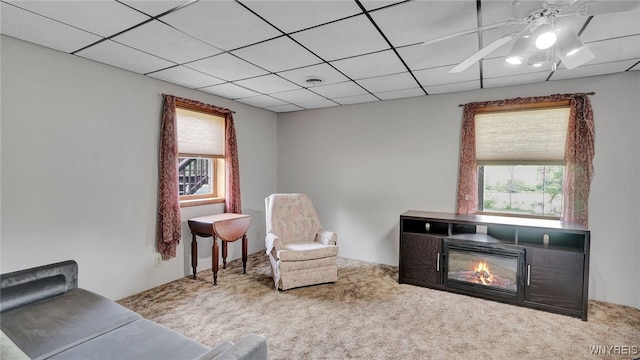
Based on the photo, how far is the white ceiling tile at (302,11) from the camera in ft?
5.68

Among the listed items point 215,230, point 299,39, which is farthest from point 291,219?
point 299,39

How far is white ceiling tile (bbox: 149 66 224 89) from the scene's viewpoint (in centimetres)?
293

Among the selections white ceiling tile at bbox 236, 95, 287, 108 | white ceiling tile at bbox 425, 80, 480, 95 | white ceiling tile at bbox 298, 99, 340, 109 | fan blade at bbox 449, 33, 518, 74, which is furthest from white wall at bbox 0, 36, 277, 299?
fan blade at bbox 449, 33, 518, 74

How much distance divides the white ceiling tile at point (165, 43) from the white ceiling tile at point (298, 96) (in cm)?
131

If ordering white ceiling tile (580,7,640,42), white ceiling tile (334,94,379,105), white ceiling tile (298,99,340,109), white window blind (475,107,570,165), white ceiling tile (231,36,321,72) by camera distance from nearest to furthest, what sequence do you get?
white ceiling tile (580,7,640,42) < white ceiling tile (231,36,321,72) < white window blind (475,107,570,165) < white ceiling tile (334,94,379,105) < white ceiling tile (298,99,340,109)

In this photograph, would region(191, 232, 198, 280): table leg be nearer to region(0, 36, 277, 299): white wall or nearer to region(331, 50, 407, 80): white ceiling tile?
region(0, 36, 277, 299): white wall

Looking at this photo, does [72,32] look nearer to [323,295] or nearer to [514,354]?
[323,295]

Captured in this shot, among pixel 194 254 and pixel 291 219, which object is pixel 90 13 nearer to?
pixel 194 254

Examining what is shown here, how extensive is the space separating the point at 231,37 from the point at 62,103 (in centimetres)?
159

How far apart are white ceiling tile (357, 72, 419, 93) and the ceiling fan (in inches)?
45.2

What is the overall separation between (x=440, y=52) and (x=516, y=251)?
6.56 feet

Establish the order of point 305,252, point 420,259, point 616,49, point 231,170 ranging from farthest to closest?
→ 1. point 231,170
2. point 420,259
3. point 305,252
4. point 616,49

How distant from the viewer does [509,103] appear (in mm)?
3316

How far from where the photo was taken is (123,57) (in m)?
2.58
